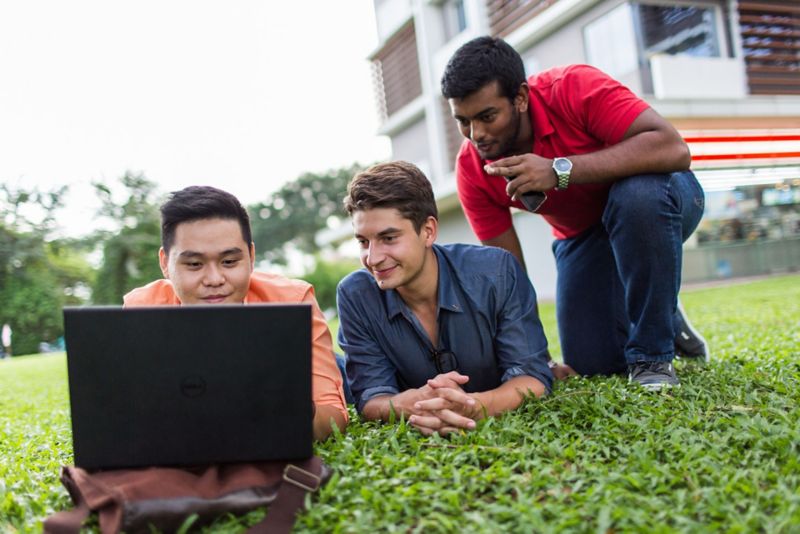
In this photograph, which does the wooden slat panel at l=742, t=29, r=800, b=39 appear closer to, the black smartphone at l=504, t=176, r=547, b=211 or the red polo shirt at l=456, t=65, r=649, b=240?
the red polo shirt at l=456, t=65, r=649, b=240

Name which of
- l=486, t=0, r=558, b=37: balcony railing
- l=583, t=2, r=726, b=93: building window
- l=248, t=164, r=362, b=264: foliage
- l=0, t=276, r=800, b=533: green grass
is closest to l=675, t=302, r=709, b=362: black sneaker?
l=0, t=276, r=800, b=533: green grass

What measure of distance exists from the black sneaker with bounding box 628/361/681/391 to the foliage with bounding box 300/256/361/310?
753 inches

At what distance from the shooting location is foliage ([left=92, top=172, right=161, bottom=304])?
19.8 m

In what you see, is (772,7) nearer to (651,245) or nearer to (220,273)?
(651,245)

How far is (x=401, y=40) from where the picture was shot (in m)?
19.5

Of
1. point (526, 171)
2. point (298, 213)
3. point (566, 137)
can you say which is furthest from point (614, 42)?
point (298, 213)

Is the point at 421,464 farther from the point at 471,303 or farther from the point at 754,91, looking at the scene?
the point at 754,91

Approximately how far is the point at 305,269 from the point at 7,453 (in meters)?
20.7

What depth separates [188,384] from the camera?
183 cm

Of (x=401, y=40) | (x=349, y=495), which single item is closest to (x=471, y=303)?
(x=349, y=495)

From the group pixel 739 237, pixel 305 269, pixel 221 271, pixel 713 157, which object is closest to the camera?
pixel 221 271

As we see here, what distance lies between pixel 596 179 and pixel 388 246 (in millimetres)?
981

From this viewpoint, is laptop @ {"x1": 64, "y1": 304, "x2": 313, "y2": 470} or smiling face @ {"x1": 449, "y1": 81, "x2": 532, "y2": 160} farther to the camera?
smiling face @ {"x1": 449, "y1": 81, "x2": 532, "y2": 160}

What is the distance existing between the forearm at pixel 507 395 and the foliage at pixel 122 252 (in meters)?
18.3
